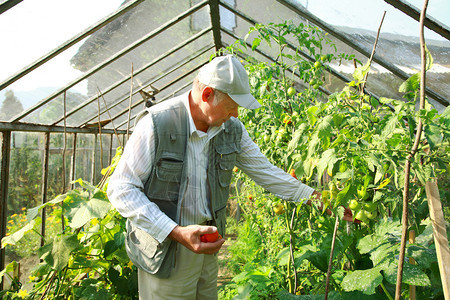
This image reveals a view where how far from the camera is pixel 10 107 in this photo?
3.19 metres

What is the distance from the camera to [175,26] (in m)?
4.13

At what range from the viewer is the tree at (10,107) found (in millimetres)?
3043

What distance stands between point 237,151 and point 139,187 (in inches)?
21.2

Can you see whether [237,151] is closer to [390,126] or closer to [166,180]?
[166,180]

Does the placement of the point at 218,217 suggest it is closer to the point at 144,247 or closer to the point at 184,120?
the point at 144,247

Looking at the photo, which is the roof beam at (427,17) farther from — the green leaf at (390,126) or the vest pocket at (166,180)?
the vest pocket at (166,180)

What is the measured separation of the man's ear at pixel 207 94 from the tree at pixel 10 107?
225 cm

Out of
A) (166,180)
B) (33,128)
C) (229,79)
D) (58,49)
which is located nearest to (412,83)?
(229,79)

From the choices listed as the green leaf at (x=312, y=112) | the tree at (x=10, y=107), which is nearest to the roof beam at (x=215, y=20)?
the tree at (x=10, y=107)

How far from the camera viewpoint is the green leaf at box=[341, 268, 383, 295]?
111 cm

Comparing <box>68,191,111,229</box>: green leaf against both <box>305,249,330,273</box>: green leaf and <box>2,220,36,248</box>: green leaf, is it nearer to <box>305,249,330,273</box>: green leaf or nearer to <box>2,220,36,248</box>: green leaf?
<box>2,220,36,248</box>: green leaf

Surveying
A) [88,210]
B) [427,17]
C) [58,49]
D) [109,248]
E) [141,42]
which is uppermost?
[141,42]

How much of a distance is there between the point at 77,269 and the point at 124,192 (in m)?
1.46

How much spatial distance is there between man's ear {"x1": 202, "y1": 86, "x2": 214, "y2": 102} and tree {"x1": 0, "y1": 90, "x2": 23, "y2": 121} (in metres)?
2.25
